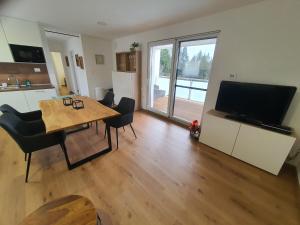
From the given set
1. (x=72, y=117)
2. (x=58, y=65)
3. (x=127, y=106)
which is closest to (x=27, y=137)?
(x=72, y=117)

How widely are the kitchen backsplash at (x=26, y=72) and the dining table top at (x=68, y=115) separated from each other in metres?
1.89

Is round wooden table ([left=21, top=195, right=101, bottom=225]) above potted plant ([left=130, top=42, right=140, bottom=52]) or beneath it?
beneath

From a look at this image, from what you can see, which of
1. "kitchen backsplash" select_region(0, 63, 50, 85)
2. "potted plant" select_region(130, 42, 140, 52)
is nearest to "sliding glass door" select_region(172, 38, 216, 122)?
"potted plant" select_region(130, 42, 140, 52)

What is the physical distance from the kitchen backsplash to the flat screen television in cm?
471

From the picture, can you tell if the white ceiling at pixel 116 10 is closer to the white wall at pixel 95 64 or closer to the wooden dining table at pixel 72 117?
the white wall at pixel 95 64

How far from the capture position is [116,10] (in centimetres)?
238

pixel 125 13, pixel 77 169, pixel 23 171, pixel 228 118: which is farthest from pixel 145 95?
pixel 23 171

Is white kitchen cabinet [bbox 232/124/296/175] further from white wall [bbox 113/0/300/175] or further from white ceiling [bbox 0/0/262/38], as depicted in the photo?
white ceiling [bbox 0/0/262/38]

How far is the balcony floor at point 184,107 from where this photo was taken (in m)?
3.87

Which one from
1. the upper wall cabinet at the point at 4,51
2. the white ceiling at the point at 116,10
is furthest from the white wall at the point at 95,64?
the upper wall cabinet at the point at 4,51

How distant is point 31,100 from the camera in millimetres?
3365

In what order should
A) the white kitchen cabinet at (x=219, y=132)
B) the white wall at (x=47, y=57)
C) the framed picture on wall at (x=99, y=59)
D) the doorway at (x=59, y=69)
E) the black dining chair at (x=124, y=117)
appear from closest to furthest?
the white kitchen cabinet at (x=219, y=132) → the black dining chair at (x=124, y=117) → the white wall at (x=47, y=57) → the framed picture on wall at (x=99, y=59) → the doorway at (x=59, y=69)

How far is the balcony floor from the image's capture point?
3.87m

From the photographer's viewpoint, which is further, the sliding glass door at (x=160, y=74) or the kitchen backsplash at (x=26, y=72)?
the sliding glass door at (x=160, y=74)
